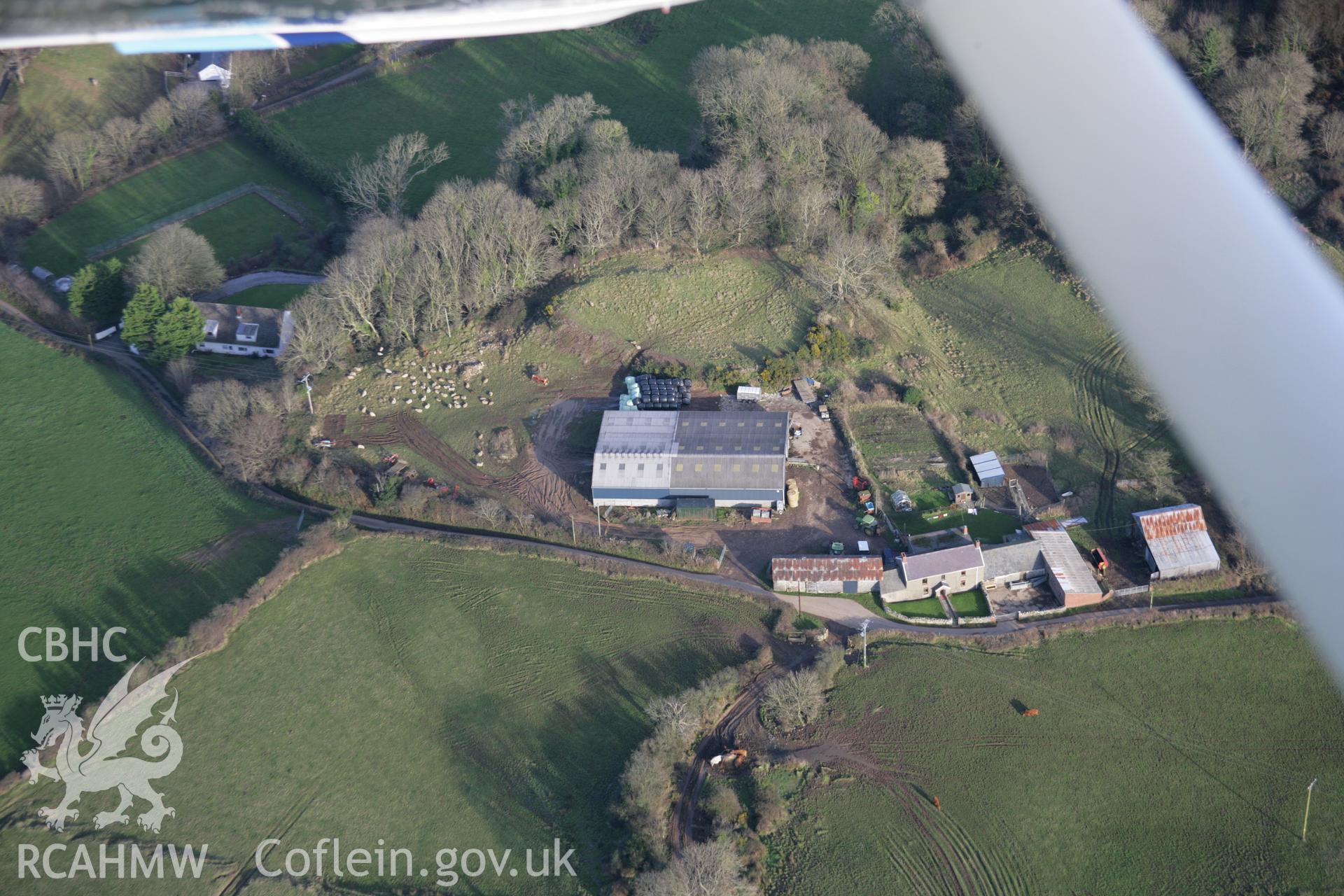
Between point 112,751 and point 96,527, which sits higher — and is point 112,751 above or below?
below

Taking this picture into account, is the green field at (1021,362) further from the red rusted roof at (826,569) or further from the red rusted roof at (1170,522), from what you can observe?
the red rusted roof at (826,569)

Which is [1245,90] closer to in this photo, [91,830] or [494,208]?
[494,208]

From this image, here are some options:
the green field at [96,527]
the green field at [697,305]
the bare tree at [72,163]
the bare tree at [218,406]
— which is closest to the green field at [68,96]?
the bare tree at [72,163]

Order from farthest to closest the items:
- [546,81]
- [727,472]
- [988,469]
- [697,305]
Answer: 1. [546,81]
2. [697,305]
3. [988,469]
4. [727,472]

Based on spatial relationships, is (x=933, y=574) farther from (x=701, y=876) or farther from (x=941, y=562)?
(x=701, y=876)

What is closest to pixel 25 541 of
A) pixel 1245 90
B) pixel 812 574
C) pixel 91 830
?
pixel 91 830

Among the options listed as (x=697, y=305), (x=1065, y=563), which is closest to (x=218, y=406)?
(x=697, y=305)
